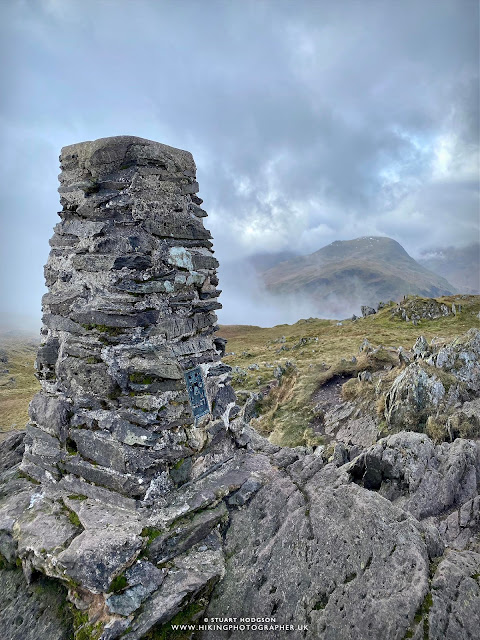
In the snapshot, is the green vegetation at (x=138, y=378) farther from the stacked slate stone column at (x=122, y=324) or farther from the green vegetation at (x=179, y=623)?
the green vegetation at (x=179, y=623)

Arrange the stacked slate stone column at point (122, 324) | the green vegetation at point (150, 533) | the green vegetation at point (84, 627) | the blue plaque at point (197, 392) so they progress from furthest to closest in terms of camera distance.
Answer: the blue plaque at point (197, 392) < the stacked slate stone column at point (122, 324) < the green vegetation at point (150, 533) < the green vegetation at point (84, 627)

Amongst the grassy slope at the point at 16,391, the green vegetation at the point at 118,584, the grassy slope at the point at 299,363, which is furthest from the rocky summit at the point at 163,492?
the grassy slope at the point at 299,363

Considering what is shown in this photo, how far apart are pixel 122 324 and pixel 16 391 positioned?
136ft

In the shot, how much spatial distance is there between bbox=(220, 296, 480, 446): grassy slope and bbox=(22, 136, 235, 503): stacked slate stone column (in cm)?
1629

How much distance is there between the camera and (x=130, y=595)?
467cm

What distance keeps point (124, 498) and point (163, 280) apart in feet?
11.6

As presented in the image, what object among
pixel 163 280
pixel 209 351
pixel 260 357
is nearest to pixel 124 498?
pixel 209 351

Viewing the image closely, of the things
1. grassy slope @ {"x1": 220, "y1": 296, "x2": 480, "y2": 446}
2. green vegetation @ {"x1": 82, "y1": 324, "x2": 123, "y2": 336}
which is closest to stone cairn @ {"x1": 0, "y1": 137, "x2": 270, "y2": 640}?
green vegetation @ {"x1": 82, "y1": 324, "x2": 123, "y2": 336}

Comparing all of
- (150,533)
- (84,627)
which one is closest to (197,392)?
(150,533)

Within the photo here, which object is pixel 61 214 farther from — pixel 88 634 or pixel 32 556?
pixel 88 634

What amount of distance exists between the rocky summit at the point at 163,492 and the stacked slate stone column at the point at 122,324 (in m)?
Answer: 0.03

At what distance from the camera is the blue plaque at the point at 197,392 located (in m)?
6.49

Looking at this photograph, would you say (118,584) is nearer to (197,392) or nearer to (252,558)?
(252,558)

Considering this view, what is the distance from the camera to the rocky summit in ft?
15.5
